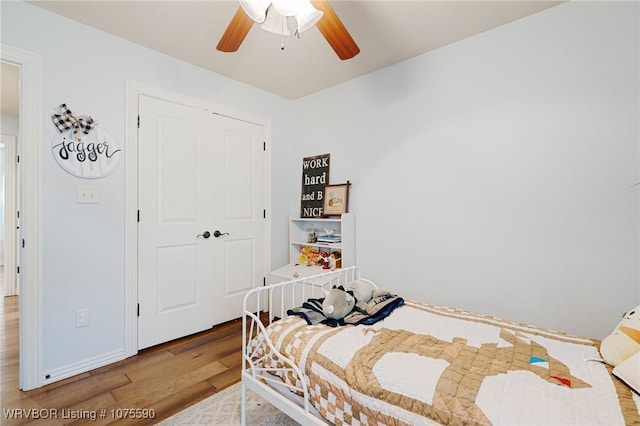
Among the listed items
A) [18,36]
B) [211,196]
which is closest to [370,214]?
[211,196]

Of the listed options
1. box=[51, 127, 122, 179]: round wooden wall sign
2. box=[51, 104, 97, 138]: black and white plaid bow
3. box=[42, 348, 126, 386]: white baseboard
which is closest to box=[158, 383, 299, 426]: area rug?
box=[42, 348, 126, 386]: white baseboard

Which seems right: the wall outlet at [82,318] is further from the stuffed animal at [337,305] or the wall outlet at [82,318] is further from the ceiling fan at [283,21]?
the ceiling fan at [283,21]

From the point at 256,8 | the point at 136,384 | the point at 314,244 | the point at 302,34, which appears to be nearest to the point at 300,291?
the point at 314,244

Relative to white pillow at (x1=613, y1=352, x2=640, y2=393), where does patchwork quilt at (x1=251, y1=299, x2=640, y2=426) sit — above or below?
below

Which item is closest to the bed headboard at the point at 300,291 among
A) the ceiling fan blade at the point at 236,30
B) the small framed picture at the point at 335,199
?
the small framed picture at the point at 335,199

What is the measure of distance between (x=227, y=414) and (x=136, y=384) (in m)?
0.74

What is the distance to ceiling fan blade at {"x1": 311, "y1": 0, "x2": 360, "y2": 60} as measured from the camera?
1524mm

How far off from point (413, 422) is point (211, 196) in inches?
98.3

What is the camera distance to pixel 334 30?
5.42 ft

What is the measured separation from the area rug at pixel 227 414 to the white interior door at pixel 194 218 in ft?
3.36

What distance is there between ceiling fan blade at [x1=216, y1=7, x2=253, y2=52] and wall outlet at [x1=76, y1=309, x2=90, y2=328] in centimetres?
202

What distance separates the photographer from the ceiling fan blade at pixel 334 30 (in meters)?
1.52

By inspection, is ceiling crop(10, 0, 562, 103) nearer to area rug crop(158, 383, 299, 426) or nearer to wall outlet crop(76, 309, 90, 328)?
wall outlet crop(76, 309, 90, 328)

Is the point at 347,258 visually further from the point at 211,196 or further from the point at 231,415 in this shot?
the point at 231,415
